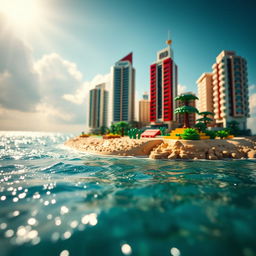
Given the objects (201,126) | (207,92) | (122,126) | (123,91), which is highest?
(123,91)

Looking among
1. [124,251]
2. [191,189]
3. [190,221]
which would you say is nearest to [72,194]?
[124,251]

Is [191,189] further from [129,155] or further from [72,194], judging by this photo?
[129,155]

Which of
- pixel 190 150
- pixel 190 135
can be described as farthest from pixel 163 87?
pixel 190 150

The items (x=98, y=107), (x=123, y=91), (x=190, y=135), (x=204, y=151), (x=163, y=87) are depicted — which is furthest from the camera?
(x=98, y=107)

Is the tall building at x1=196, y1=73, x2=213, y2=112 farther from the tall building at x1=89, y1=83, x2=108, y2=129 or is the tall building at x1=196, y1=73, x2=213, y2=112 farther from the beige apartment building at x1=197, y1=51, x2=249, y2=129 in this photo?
the tall building at x1=89, y1=83, x2=108, y2=129

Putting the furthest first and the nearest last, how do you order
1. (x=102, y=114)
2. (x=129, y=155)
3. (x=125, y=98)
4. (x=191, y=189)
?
(x=102, y=114) < (x=125, y=98) < (x=129, y=155) < (x=191, y=189)

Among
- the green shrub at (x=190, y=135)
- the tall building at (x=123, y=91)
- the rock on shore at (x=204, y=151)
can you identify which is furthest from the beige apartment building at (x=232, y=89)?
the tall building at (x=123, y=91)

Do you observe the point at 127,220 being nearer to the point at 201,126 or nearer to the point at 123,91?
the point at 201,126

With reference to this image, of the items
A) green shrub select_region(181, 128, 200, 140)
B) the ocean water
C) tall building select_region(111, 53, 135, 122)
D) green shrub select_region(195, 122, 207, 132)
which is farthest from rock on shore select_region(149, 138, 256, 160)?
tall building select_region(111, 53, 135, 122)
